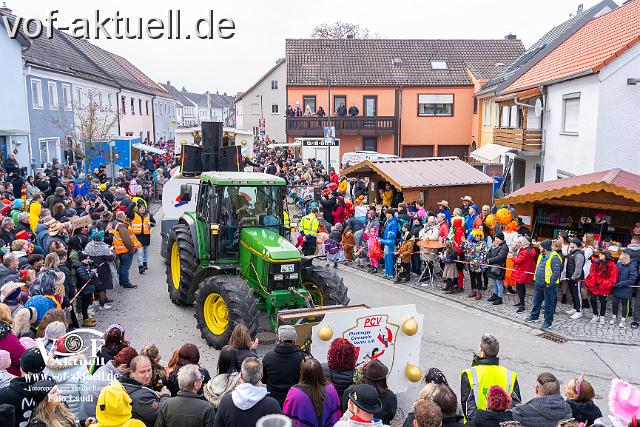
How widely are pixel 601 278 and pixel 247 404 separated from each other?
8039 millimetres

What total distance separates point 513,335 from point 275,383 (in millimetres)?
5851

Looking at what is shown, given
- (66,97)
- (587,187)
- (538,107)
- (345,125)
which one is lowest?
(587,187)

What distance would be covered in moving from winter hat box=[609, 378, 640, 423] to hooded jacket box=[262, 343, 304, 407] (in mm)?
2765

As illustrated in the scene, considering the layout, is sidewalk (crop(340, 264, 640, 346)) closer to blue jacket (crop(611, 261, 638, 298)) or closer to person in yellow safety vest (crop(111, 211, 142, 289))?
blue jacket (crop(611, 261, 638, 298))

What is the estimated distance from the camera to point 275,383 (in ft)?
18.3

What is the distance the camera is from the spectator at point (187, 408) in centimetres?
450

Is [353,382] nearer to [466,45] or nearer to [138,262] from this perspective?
[138,262]

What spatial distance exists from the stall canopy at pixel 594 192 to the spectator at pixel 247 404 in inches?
363

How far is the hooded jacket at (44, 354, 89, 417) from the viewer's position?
4.96 meters

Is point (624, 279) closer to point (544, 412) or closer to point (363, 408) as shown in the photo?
point (544, 412)

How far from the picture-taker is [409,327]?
694cm

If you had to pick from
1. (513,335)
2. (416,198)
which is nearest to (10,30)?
(416,198)

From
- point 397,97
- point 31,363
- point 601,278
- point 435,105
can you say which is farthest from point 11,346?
point 435,105

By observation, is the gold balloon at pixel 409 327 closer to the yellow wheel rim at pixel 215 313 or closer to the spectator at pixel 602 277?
the yellow wheel rim at pixel 215 313
